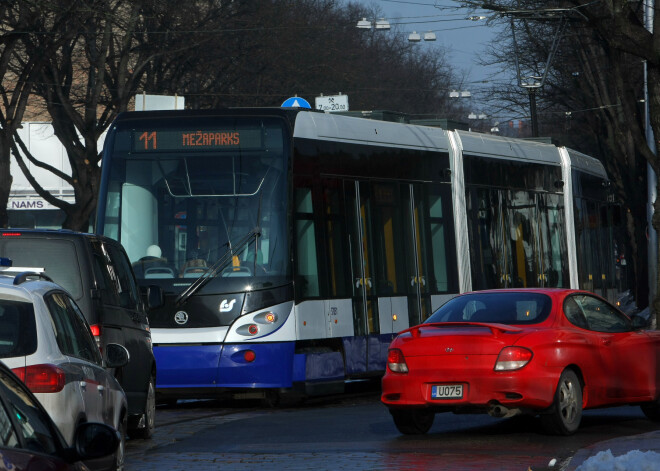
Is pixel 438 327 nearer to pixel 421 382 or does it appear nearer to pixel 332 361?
pixel 421 382

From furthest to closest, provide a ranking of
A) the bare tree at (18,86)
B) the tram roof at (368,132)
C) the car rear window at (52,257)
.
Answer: the bare tree at (18,86) → the tram roof at (368,132) → the car rear window at (52,257)

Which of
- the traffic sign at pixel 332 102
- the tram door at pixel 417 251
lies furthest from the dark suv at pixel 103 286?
the traffic sign at pixel 332 102

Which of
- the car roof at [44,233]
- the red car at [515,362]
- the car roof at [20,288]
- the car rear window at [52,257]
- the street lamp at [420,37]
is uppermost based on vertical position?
the street lamp at [420,37]

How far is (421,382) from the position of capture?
1188cm

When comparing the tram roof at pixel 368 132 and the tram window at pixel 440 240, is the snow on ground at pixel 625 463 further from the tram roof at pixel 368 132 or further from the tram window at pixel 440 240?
the tram window at pixel 440 240

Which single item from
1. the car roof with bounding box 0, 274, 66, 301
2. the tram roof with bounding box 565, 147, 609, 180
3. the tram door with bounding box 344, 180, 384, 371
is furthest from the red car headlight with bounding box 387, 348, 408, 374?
the tram roof with bounding box 565, 147, 609, 180

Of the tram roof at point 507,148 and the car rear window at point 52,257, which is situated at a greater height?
the tram roof at point 507,148

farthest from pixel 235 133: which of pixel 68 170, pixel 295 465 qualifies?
pixel 68 170

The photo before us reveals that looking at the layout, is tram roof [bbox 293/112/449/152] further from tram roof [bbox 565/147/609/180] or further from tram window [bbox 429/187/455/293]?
tram roof [bbox 565/147/609/180]

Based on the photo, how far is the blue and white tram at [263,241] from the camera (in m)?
15.2

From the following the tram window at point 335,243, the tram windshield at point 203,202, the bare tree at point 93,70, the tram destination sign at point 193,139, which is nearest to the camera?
the tram windshield at point 203,202

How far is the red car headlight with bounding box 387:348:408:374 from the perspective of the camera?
476 inches

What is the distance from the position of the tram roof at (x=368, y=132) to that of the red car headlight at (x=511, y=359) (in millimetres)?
4904

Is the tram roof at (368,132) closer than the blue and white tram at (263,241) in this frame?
No
